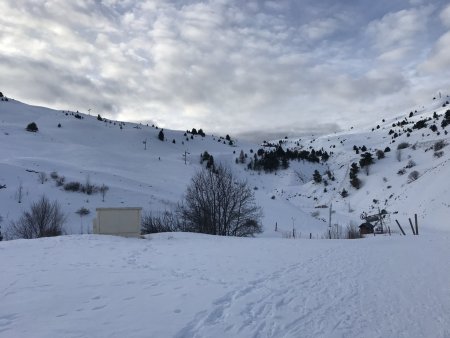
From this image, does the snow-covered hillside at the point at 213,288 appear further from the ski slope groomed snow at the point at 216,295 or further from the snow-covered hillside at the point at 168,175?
the snow-covered hillside at the point at 168,175

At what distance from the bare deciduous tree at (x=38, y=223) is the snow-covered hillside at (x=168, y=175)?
3.74 feet

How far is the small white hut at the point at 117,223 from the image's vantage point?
72.1 feet

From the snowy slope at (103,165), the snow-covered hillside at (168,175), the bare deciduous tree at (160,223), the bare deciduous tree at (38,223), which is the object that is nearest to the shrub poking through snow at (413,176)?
the snow-covered hillside at (168,175)

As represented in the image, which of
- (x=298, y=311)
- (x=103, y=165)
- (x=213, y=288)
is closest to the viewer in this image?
(x=298, y=311)

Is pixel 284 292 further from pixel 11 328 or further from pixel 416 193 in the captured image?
pixel 416 193

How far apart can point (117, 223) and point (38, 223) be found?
1396 cm

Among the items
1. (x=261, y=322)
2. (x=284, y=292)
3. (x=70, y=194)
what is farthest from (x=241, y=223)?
(x=261, y=322)

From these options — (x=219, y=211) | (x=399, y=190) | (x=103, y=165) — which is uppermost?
(x=103, y=165)

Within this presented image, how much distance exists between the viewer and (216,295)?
8.23 meters

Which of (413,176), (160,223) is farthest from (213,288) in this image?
(413,176)

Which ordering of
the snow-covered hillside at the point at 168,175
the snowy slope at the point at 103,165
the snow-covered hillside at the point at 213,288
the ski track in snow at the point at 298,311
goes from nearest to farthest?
the ski track in snow at the point at 298,311, the snow-covered hillside at the point at 213,288, the snowy slope at the point at 103,165, the snow-covered hillside at the point at 168,175

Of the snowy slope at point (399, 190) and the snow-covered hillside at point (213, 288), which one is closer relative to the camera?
the snow-covered hillside at point (213, 288)

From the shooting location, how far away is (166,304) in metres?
7.36

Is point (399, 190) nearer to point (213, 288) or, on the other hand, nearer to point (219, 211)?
point (219, 211)
